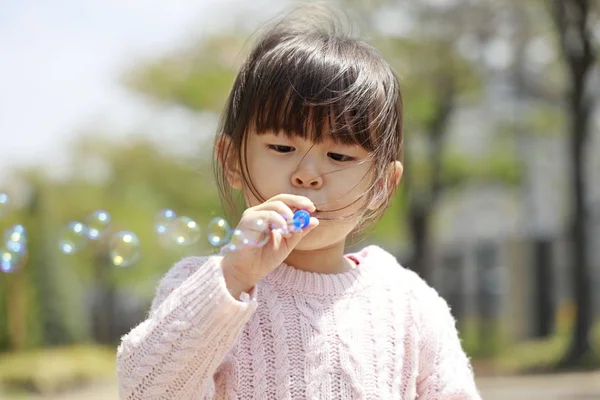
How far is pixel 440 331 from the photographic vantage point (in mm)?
1958

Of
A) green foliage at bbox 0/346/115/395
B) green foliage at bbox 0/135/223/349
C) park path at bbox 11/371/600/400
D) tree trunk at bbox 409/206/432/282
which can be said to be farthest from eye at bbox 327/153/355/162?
tree trunk at bbox 409/206/432/282

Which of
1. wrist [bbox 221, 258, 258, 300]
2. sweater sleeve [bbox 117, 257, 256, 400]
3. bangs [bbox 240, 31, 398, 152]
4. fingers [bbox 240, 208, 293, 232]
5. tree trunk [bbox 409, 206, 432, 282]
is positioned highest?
tree trunk [bbox 409, 206, 432, 282]

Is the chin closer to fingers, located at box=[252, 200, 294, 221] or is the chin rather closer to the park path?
fingers, located at box=[252, 200, 294, 221]

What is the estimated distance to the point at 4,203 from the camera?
2473 millimetres

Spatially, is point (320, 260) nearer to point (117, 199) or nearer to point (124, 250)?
point (124, 250)

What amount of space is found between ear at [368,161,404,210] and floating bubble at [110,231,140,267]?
69 centimetres

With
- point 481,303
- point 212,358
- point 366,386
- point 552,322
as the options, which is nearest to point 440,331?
point 366,386

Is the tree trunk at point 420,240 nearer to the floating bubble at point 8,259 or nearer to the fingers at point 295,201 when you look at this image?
the floating bubble at point 8,259

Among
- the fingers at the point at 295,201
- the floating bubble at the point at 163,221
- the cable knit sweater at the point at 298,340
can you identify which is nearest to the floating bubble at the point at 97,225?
the floating bubble at the point at 163,221

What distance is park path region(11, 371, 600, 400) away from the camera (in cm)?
968

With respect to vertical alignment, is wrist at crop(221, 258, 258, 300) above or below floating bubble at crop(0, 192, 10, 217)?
below

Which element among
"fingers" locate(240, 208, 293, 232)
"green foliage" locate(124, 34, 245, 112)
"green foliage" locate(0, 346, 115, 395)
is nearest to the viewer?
"fingers" locate(240, 208, 293, 232)

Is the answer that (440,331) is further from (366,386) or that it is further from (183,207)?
(183,207)

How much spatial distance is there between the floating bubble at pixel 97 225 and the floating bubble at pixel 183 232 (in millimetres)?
267
